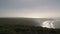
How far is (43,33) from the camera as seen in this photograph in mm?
15203

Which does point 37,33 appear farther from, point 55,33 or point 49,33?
point 55,33

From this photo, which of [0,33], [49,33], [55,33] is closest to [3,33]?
[0,33]

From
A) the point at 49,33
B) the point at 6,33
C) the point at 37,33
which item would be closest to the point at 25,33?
the point at 37,33

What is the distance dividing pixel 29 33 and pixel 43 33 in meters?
2.16

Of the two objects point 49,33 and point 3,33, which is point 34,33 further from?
point 3,33

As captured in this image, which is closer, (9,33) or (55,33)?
(9,33)

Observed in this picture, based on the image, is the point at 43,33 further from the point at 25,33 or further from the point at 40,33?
the point at 25,33

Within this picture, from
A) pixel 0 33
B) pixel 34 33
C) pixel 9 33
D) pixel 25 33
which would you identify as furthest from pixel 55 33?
pixel 0 33

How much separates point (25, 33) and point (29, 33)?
0.63 metres

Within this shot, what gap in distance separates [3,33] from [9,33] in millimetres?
968

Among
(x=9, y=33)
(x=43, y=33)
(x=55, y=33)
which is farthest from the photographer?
(x=55, y=33)

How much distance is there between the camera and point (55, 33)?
16.3 m

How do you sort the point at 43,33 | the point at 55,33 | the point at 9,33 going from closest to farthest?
1. the point at 9,33
2. the point at 43,33
3. the point at 55,33

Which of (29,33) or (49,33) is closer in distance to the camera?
(29,33)
